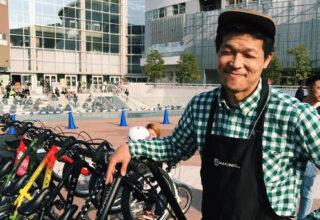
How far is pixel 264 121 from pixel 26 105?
18.8 meters

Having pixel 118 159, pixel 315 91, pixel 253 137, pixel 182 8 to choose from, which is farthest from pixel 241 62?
pixel 182 8

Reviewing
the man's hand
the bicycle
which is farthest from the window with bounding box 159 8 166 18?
the man's hand

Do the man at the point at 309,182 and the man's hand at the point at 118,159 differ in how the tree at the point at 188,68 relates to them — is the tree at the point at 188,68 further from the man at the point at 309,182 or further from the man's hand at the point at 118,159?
the man's hand at the point at 118,159

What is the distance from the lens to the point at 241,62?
4.69 ft

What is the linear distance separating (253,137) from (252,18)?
1.83ft

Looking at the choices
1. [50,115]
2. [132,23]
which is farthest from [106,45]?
[50,115]

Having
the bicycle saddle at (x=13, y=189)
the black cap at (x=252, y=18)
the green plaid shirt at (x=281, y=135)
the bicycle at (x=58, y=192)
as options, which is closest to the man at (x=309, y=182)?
the green plaid shirt at (x=281, y=135)

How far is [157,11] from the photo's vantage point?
5375cm

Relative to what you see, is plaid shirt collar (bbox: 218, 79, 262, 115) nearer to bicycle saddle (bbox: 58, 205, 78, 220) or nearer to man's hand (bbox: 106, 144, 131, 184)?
man's hand (bbox: 106, 144, 131, 184)

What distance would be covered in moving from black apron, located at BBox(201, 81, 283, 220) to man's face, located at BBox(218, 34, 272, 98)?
0.10m

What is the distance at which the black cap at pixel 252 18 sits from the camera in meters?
1.36

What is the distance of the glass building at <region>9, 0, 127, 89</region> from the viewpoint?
42.5 meters

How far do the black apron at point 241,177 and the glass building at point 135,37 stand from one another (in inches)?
2147

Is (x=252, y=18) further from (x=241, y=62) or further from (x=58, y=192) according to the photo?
(x=58, y=192)
